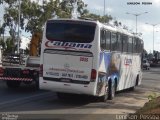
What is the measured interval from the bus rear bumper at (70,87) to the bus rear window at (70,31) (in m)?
1.62

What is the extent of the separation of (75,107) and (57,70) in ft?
5.09

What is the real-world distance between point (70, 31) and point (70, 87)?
82.7 inches

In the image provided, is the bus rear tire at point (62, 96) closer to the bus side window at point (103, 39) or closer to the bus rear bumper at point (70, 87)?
the bus rear bumper at point (70, 87)

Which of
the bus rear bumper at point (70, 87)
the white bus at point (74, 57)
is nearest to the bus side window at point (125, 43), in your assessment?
the white bus at point (74, 57)

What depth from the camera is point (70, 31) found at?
1939 cm

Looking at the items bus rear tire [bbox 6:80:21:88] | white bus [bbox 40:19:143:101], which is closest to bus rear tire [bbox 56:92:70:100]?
white bus [bbox 40:19:143:101]

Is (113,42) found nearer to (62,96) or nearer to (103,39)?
(103,39)

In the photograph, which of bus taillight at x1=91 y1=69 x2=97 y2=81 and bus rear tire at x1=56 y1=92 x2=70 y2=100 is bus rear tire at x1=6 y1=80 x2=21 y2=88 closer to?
bus rear tire at x1=56 y1=92 x2=70 y2=100

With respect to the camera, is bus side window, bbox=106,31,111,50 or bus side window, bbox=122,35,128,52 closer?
bus side window, bbox=106,31,111,50

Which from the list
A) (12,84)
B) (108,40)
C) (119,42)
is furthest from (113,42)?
(12,84)

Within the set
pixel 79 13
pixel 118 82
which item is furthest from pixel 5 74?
pixel 79 13

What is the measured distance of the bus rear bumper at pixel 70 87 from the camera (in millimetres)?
18734

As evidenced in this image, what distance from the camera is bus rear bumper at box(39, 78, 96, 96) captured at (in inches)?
738

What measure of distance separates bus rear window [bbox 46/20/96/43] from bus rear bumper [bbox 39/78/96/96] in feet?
5.32
